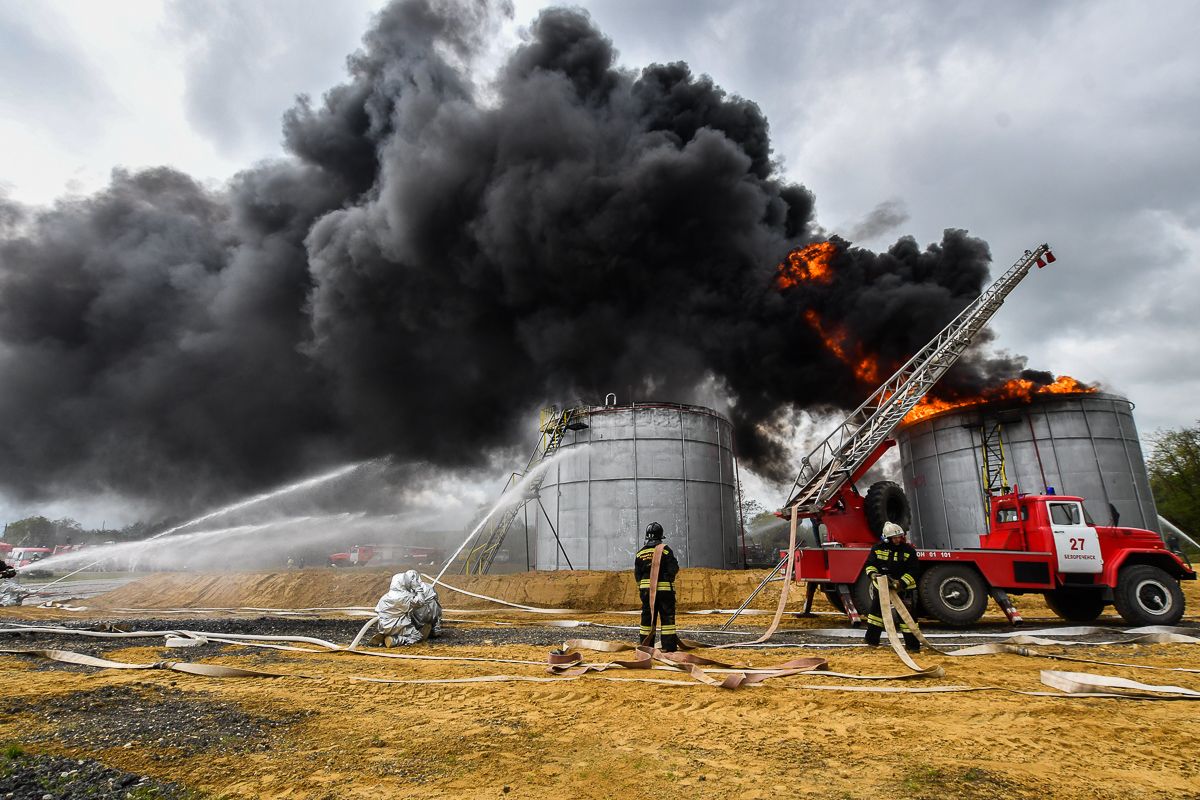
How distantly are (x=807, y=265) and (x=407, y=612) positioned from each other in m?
20.8

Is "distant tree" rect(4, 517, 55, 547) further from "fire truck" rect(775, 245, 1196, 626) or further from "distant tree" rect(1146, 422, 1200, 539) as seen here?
"distant tree" rect(1146, 422, 1200, 539)

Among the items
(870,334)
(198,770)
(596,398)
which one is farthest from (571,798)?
(596,398)

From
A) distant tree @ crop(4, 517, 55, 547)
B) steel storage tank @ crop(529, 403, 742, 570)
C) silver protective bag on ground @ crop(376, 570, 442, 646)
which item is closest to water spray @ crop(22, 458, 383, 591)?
steel storage tank @ crop(529, 403, 742, 570)

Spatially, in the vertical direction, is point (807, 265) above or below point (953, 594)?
above

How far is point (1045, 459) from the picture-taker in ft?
68.3

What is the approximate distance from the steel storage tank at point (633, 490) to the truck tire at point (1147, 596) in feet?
39.1

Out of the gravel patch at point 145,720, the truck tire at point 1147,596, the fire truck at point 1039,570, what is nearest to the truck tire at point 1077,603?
the fire truck at point 1039,570

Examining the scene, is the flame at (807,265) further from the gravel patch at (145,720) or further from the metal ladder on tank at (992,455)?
the gravel patch at (145,720)

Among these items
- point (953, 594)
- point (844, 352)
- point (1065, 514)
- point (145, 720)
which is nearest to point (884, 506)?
point (953, 594)

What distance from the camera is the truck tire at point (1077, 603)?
463 inches

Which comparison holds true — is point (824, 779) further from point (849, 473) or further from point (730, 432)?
point (730, 432)

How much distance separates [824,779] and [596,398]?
2396 centimetres

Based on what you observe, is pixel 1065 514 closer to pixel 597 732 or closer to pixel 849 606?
pixel 849 606

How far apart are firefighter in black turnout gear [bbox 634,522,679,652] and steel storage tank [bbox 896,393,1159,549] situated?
55.8 ft
